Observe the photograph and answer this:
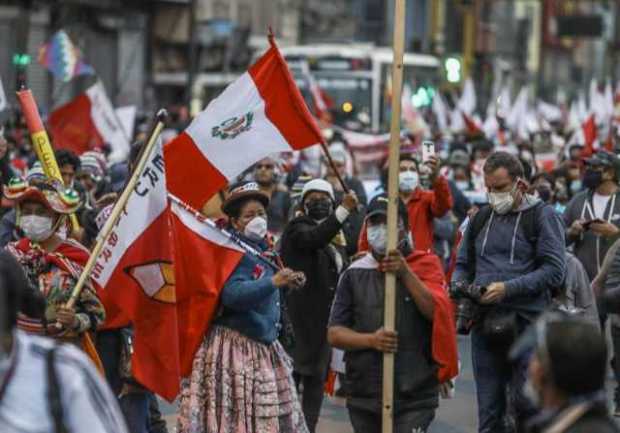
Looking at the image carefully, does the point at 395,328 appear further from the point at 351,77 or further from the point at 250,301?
the point at 351,77

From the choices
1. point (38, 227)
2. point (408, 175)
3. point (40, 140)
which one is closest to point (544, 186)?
point (408, 175)

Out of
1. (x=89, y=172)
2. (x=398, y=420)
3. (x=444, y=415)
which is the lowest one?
(x=444, y=415)

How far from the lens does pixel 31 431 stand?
14.6 ft

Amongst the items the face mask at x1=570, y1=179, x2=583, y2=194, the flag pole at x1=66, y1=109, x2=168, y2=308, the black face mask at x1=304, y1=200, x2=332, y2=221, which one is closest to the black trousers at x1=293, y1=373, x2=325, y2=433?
the black face mask at x1=304, y1=200, x2=332, y2=221

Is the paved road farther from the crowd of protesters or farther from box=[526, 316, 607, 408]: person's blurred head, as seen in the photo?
box=[526, 316, 607, 408]: person's blurred head

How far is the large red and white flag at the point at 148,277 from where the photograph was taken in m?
A: 8.07

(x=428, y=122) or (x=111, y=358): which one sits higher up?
(x=111, y=358)

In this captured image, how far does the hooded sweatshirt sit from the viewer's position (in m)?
9.24

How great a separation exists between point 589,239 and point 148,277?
17.9ft

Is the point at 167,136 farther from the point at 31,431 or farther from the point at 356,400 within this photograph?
the point at 31,431

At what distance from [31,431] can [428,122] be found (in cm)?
3175

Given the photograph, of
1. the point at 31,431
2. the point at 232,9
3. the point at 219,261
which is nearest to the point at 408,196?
the point at 219,261

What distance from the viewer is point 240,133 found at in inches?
374

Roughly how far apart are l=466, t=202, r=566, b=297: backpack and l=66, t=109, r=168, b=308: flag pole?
217 centimetres
